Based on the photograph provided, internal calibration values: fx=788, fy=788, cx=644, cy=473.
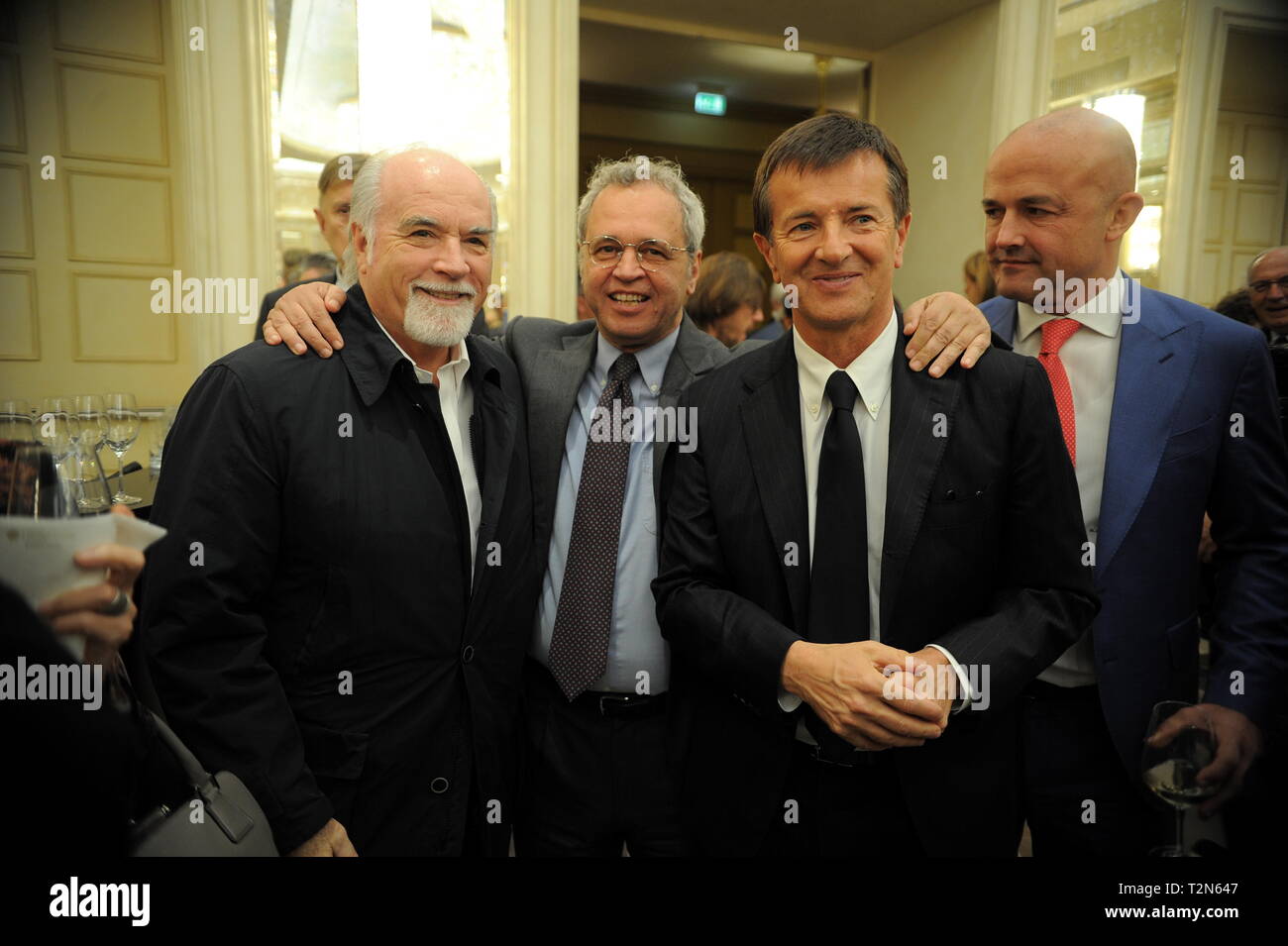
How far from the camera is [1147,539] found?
148cm

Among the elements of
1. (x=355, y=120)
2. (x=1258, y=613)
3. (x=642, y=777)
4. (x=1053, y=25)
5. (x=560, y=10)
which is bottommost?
(x=642, y=777)

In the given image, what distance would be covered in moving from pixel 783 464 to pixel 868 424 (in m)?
0.17

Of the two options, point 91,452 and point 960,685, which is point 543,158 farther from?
point 960,685

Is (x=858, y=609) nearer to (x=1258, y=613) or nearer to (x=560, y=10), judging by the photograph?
(x=1258, y=613)

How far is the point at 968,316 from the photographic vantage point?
142 cm

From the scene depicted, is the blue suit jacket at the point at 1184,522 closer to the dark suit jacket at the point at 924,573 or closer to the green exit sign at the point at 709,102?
the dark suit jacket at the point at 924,573

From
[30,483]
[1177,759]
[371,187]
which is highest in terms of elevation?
[371,187]

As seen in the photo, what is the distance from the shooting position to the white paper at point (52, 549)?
925mm

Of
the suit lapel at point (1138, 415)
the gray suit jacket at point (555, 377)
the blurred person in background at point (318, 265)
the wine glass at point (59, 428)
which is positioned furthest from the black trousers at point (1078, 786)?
the blurred person in background at point (318, 265)

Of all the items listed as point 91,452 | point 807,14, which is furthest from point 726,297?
point 807,14

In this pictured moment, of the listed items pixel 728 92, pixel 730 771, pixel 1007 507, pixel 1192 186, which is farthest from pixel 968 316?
pixel 728 92

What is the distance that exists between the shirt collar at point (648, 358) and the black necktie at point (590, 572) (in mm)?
174

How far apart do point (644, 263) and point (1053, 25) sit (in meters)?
5.65
